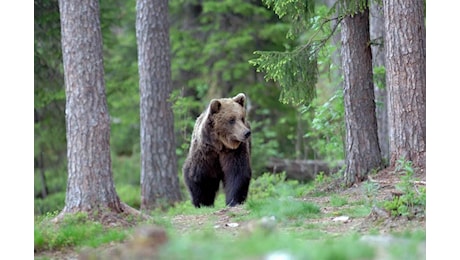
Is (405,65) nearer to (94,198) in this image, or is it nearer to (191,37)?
(94,198)

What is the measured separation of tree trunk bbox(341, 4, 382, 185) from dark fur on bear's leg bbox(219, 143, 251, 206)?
1.62 metres

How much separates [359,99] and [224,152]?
2280 mm

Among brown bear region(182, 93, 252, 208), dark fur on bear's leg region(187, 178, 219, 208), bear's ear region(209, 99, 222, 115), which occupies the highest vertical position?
bear's ear region(209, 99, 222, 115)

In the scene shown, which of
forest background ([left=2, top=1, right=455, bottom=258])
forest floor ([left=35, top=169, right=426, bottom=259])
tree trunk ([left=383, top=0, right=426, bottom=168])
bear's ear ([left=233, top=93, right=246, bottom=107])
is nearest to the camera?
forest floor ([left=35, top=169, right=426, bottom=259])

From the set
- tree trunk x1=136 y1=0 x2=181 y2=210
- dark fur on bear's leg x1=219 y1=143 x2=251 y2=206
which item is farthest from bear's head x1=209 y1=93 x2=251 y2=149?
tree trunk x1=136 y1=0 x2=181 y2=210

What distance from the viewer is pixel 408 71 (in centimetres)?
959

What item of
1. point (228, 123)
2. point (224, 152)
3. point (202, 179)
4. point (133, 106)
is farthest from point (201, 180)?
point (133, 106)

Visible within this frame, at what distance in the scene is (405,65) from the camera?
9609 mm

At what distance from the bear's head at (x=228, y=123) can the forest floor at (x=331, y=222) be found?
4.80ft

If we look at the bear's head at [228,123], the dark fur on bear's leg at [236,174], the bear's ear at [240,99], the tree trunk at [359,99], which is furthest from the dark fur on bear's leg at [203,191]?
the tree trunk at [359,99]

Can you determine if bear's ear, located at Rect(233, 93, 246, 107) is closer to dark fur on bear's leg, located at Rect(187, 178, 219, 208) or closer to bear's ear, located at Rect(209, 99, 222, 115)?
bear's ear, located at Rect(209, 99, 222, 115)

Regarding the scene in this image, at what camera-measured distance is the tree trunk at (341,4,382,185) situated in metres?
11.0

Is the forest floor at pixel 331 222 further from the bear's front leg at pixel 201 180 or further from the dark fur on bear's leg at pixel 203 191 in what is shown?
the dark fur on bear's leg at pixel 203 191

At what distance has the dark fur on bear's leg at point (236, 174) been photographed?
1113 cm
